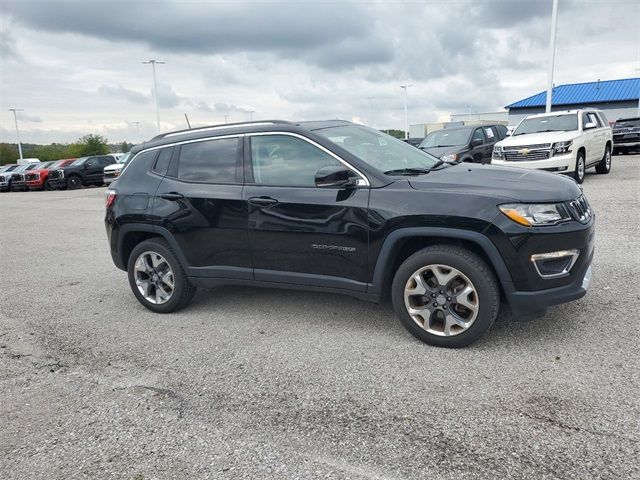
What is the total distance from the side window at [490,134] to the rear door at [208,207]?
10920 mm

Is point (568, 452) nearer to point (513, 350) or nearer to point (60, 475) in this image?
point (513, 350)

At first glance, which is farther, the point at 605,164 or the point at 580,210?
the point at 605,164

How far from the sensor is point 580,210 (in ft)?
12.3

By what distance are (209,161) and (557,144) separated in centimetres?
932

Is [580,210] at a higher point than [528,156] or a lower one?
lower

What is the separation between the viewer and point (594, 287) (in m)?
4.93

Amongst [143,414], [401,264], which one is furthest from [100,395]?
[401,264]

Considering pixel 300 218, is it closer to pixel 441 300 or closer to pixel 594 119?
pixel 441 300

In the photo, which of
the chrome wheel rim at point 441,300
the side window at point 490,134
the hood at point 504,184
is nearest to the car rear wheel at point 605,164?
the side window at point 490,134


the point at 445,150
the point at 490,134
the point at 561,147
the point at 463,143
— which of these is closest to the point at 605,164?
the point at 490,134

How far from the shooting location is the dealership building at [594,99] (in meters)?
53.7

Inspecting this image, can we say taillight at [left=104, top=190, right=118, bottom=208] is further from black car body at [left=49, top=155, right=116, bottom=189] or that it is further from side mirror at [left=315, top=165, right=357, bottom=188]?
black car body at [left=49, top=155, right=116, bottom=189]

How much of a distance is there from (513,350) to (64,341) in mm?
3754

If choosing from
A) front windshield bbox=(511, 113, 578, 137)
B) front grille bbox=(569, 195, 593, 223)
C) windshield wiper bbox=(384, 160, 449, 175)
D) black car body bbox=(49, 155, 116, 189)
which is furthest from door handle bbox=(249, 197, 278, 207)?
black car body bbox=(49, 155, 116, 189)
